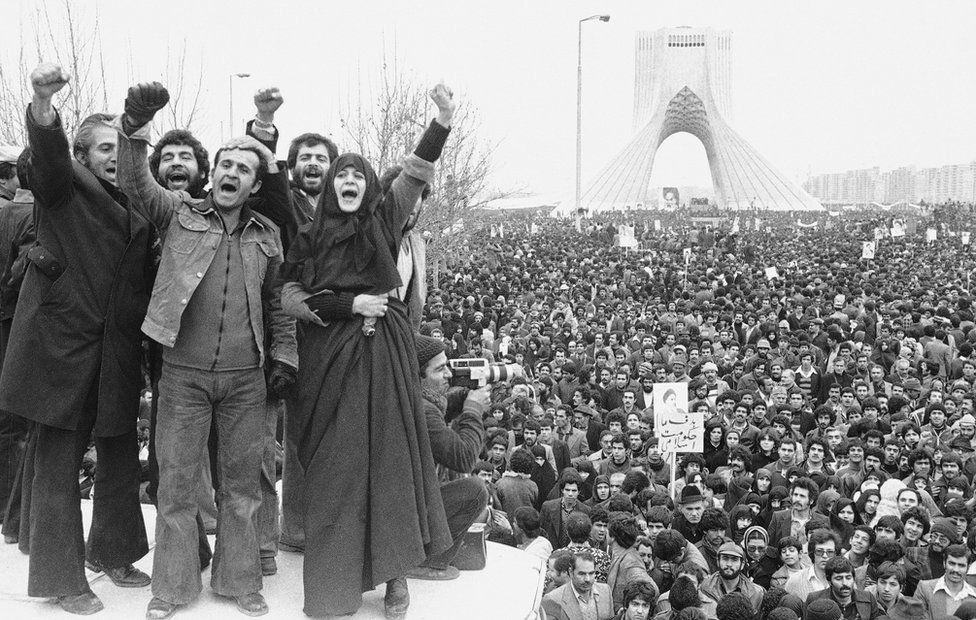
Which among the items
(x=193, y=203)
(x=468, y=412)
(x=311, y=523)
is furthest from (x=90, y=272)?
(x=468, y=412)

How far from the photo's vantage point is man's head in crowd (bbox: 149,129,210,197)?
4281 mm

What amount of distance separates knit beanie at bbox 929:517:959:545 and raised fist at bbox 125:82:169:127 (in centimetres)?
511

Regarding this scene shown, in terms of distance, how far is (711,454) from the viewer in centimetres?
884

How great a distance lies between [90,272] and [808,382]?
8986 millimetres

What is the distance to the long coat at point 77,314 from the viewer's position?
392 centimetres

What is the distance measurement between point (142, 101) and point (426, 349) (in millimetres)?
1511

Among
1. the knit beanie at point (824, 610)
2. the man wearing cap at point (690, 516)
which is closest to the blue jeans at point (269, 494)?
the knit beanie at point (824, 610)

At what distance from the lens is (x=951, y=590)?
5.84 metres

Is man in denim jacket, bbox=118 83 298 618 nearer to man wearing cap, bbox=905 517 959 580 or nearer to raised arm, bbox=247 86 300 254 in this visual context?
raised arm, bbox=247 86 300 254

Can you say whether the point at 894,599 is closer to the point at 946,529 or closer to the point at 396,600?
the point at 946,529

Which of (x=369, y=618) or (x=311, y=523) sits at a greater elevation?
(x=311, y=523)

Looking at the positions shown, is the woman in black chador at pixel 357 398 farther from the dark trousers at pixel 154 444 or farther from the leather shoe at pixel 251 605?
the dark trousers at pixel 154 444

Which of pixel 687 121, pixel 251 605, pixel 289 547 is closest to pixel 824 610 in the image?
pixel 289 547

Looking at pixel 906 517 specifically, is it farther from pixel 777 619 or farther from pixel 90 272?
pixel 90 272
